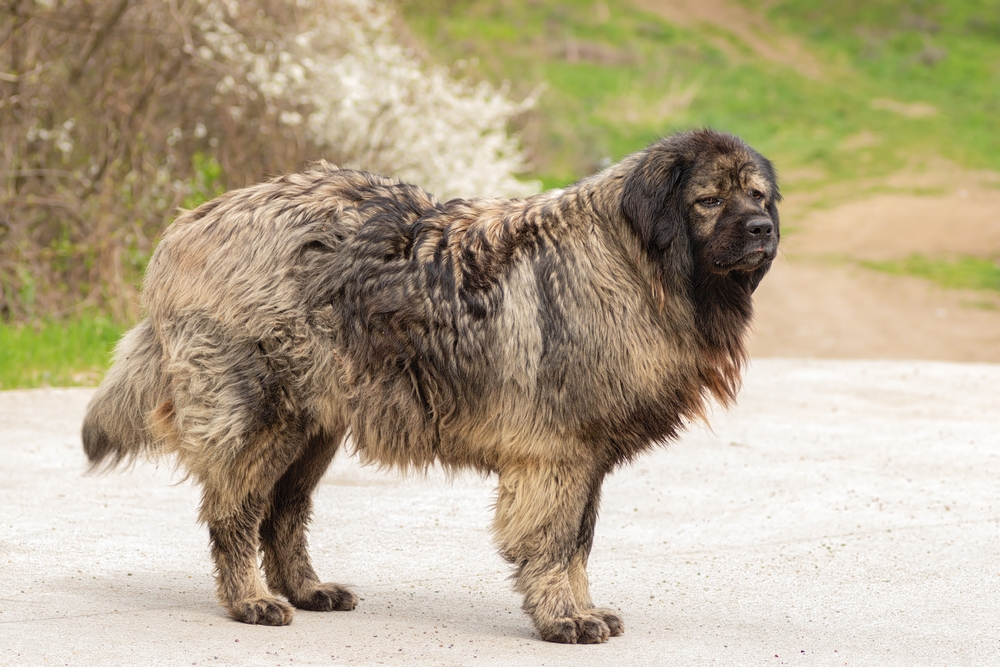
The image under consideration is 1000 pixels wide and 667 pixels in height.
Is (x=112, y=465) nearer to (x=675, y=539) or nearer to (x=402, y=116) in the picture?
(x=675, y=539)

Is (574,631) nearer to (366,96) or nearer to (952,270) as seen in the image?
(366,96)

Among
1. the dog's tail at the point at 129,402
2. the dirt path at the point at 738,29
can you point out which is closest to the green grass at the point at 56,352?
the dog's tail at the point at 129,402

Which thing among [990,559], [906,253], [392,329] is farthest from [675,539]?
[906,253]

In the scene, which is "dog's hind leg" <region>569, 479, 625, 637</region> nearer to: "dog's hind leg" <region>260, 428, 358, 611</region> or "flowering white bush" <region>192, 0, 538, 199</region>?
"dog's hind leg" <region>260, 428, 358, 611</region>

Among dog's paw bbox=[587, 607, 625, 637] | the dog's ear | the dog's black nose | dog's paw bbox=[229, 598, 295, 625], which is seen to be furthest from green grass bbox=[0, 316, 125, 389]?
the dog's black nose

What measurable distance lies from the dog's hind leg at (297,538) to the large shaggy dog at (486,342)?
0.83 ft

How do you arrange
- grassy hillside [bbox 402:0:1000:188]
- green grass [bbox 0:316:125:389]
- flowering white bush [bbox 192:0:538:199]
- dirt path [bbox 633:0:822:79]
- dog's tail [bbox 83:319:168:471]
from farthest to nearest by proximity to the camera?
dirt path [bbox 633:0:822:79] → grassy hillside [bbox 402:0:1000:188] → flowering white bush [bbox 192:0:538:199] → green grass [bbox 0:316:125:389] → dog's tail [bbox 83:319:168:471]

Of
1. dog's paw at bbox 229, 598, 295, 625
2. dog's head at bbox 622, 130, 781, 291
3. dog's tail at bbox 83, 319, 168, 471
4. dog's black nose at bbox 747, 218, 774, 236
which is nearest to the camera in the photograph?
dog's black nose at bbox 747, 218, 774, 236

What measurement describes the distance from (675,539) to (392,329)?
7.92 feet

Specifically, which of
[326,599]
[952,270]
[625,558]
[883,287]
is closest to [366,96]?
[625,558]

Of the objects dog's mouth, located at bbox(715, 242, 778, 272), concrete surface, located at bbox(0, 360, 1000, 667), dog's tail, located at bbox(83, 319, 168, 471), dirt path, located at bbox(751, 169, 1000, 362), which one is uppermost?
dog's mouth, located at bbox(715, 242, 778, 272)

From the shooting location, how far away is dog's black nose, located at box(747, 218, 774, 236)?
4.84 metres

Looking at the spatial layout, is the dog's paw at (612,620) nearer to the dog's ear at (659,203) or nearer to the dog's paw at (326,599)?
the dog's paw at (326,599)

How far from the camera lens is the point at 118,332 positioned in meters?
11.2
